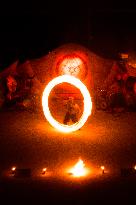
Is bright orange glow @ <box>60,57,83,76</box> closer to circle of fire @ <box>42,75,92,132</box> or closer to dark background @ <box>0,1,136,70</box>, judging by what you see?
circle of fire @ <box>42,75,92,132</box>

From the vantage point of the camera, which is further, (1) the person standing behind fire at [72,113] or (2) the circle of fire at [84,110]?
(1) the person standing behind fire at [72,113]

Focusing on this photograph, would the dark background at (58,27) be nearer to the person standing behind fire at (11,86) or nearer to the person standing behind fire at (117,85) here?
the person standing behind fire at (117,85)

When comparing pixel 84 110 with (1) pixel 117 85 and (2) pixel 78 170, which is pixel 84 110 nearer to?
(2) pixel 78 170

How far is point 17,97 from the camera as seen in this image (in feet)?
59.0

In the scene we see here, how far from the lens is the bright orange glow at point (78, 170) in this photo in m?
10.9

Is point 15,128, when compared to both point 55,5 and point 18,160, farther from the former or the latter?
point 55,5

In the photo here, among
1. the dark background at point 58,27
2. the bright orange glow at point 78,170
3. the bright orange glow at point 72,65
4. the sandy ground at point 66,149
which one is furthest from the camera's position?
the dark background at point 58,27

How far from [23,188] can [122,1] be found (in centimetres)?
2144

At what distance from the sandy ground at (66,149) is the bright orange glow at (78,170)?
0.18 m

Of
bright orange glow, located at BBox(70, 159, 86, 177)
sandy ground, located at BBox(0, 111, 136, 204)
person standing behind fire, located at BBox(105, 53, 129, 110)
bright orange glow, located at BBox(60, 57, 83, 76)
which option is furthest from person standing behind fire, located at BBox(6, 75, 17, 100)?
bright orange glow, located at BBox(70, 159, 86, 177)

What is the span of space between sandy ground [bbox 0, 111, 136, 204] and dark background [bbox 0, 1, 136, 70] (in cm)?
1344

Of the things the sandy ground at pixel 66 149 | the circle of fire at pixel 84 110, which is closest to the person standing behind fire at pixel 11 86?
the sandy ground at pixel 66 149

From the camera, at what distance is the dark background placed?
29312mm

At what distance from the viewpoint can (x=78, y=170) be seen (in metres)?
11.2
